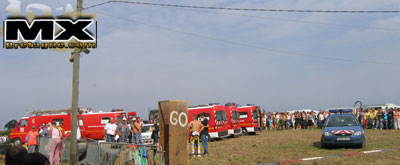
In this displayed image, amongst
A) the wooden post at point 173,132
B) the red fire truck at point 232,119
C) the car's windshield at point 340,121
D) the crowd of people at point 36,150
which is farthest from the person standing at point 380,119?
the wooden post at point 173,132

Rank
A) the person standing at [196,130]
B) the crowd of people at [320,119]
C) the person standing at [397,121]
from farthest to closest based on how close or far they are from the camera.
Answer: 1. the crowd of people at [320,119]
2. the person standing at [397,121]
3. the person standing at [196,130]

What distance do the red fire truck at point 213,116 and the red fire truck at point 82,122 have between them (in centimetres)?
591

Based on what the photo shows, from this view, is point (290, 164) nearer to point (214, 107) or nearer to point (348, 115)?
point (348, 115)

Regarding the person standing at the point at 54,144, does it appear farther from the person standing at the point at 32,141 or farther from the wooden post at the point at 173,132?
the wooden post at the point at 173,132

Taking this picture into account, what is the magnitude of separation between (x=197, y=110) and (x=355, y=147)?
10951 mm

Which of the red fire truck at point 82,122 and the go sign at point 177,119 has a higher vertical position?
the go sign at point 177,119

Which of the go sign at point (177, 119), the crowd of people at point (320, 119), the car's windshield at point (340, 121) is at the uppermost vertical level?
the go sign at point (177, 119)

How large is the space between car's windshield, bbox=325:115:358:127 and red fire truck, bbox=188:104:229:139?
9097 mm

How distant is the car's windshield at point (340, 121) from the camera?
700 inches

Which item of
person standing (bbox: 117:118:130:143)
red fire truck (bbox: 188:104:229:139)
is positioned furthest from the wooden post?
red fire truck (bbox: 188:104:229:139)

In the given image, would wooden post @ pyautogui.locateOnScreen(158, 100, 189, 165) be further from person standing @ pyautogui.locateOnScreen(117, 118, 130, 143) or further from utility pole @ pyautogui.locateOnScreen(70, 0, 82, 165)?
person standing @ pyautogui.locateOnScreen(117, 118, 130, 143)

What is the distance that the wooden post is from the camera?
10883mm

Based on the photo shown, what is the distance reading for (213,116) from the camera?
25828 mm

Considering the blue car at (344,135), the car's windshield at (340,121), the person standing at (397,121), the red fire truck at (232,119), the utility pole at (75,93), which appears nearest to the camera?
the utility pole at (75,93)
